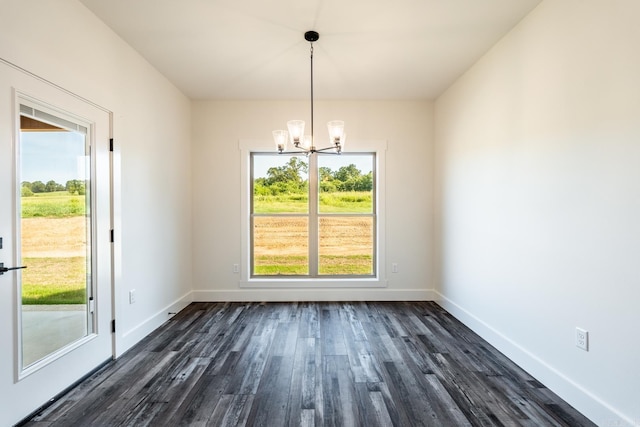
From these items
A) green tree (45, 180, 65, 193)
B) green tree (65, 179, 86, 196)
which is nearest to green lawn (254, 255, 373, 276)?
green tree (65, 179, 86, 196)

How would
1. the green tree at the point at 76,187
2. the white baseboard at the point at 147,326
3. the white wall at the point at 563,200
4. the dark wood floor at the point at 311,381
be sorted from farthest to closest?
1. the white baseboard at the point at 147,326
2. the green tree at the point at 76,187
3. the dark wood floor at the point at 311,381
4. the white wall at the point at 563,200

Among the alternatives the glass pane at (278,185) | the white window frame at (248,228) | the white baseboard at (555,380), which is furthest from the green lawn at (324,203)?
the white baseboard at (555,380)

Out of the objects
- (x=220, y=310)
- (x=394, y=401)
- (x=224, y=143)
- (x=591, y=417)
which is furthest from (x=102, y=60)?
(x=591, y=417)

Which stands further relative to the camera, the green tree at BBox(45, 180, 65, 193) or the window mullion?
the window mullion

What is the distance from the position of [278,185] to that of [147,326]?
2.39m

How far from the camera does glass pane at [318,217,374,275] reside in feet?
14.8

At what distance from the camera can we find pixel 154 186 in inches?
132

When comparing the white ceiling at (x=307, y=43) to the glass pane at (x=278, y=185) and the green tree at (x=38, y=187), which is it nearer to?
the glass pane at (x=278, y=185)

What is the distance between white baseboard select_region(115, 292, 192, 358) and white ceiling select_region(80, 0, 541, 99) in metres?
2.69

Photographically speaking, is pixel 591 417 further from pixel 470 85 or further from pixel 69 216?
pixel 69 216

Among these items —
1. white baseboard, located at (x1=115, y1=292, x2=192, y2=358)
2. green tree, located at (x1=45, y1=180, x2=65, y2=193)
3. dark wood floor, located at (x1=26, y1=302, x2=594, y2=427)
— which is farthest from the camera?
white baseboard, located at (x1=115, y1=292, x2=192, y2=358)

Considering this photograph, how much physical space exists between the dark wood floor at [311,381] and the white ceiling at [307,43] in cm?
283

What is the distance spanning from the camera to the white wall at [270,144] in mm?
4285

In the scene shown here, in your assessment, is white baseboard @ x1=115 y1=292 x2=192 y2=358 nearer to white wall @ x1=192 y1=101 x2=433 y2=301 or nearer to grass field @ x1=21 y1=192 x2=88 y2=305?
white wall @ x1=192 y1=101 x2=433 y2=301
